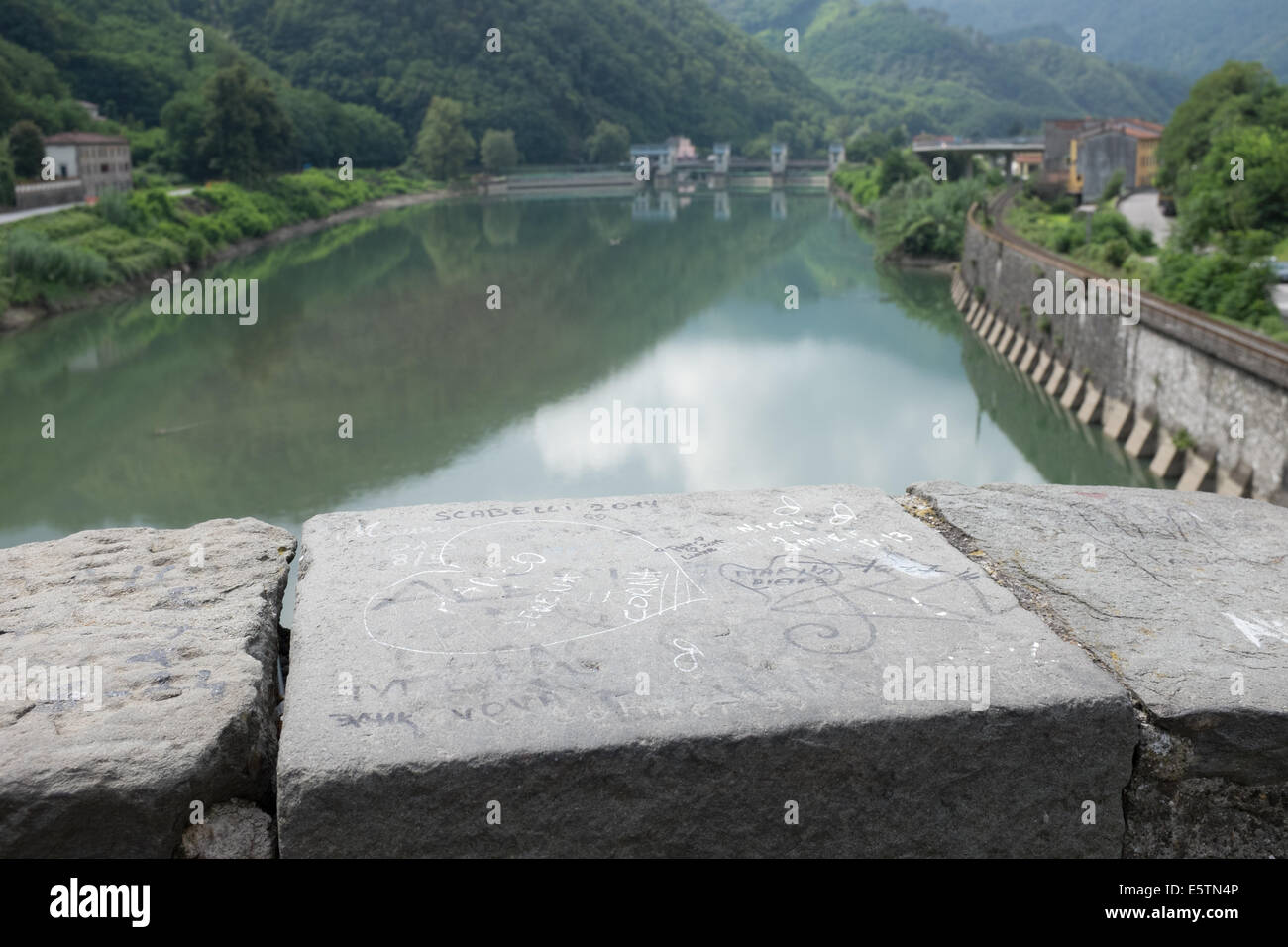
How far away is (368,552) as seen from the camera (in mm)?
4469

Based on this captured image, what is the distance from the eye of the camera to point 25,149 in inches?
1738

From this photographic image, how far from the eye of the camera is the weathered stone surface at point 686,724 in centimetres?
315

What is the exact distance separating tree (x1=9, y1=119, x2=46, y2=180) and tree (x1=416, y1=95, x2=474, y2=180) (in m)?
42.4

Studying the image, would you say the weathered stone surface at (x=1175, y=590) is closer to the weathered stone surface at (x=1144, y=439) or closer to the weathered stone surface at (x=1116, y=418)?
the weathered stone surface at (x=1144, y=439)

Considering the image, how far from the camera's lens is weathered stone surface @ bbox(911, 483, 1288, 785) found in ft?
11.4

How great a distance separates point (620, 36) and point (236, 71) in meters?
66.7

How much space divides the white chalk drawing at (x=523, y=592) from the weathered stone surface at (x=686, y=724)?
0.04 ft

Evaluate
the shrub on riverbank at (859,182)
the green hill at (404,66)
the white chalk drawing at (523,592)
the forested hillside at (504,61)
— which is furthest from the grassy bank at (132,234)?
the forested hillside at (504,61)

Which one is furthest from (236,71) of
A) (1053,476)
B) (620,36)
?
(620,36)

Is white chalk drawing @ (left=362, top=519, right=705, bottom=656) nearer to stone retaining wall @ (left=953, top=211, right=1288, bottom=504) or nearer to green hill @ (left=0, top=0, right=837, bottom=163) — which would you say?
stone retaining wall @ (left=953, top=211, right=1288, bottom=504)

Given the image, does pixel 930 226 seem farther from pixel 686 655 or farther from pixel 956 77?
pixel 956 77

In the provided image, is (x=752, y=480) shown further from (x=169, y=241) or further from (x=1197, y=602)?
(x=169, y=241)

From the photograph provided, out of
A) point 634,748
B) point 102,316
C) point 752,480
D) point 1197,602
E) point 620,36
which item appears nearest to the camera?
point 634,748

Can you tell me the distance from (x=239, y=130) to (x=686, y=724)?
57.3 metres
